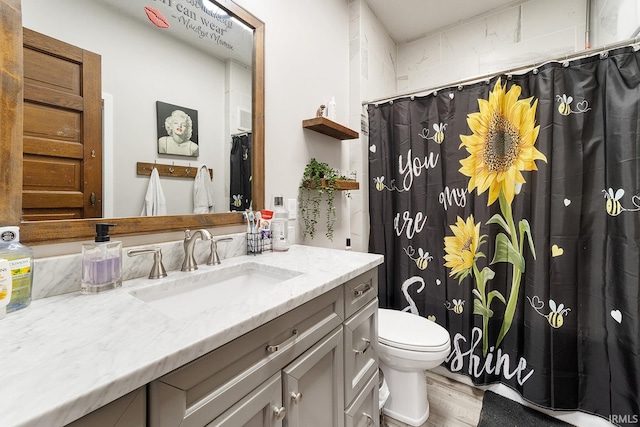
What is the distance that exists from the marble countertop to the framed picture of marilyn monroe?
0.51 m

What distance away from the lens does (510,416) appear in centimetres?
146

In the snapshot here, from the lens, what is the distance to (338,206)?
1.95 m

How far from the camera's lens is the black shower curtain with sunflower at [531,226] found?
1.28m

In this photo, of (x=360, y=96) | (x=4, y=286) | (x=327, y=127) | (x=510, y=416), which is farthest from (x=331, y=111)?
(x=510, y=416)

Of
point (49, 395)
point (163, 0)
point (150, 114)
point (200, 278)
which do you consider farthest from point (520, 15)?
point (49, 395)

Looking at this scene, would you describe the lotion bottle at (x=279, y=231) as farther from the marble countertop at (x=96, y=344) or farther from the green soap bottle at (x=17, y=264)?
the green soap bottle at (x=17, y=264)

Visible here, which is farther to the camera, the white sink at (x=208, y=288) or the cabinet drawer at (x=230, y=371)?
the white sink at (x=208, y=288)

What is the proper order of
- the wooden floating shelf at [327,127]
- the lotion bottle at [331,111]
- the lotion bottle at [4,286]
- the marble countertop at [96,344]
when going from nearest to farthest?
the marble countertop at [96,344], the lotion bottle at [4,286], the wooden floating shelf at [327,127], the lotion bottle at [331,111]

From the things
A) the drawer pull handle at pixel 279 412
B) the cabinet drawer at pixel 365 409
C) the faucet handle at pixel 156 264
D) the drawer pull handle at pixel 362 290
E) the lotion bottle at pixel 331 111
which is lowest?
the cabinet drawer at pixel 365 409

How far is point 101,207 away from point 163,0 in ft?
2.60

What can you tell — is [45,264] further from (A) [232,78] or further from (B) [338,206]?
(B) [338,206]

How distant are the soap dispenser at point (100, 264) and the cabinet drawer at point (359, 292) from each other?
713mm

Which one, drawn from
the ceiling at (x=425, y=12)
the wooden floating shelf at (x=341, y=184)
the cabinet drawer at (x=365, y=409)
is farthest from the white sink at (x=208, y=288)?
the ceiling at (x=425, y=12)

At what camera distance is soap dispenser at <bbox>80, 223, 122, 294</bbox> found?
74cm
